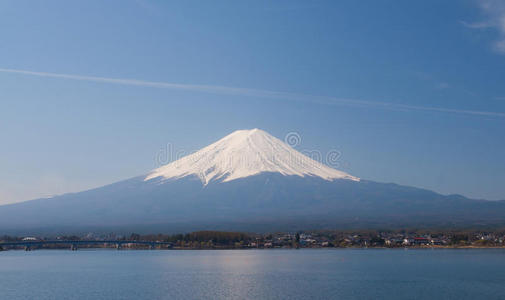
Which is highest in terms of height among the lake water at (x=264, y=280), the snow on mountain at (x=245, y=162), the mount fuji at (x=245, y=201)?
the snow on mountain at (x=245, y=162)

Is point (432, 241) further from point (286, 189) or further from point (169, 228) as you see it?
point (286, 189)

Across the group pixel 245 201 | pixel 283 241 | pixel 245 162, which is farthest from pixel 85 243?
pixel 245 162

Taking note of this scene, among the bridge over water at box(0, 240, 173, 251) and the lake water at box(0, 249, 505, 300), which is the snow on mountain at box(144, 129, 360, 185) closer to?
the bridge over water at box(0, 240, 173, 251)

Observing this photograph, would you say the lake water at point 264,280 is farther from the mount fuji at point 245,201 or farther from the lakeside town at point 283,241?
the mount fuji at point 245,201

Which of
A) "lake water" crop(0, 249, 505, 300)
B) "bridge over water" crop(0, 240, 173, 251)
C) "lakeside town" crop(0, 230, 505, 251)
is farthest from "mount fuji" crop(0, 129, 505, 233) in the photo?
"lake water" crop(0, 249, 505, 300)

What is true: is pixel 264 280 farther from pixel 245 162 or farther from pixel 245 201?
pixel 245 162

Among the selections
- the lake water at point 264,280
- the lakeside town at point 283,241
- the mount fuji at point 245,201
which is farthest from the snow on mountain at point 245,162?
the lake water at point 264,280
